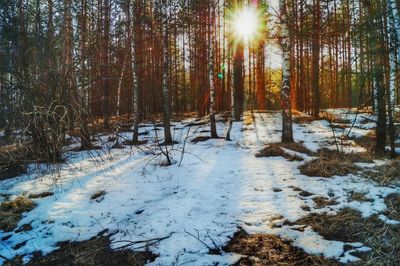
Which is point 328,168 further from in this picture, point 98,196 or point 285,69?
point 98,196

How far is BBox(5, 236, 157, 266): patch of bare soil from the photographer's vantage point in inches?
204

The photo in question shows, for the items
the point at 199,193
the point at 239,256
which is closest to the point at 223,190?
the point at 199,193

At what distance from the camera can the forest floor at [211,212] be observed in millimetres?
5043

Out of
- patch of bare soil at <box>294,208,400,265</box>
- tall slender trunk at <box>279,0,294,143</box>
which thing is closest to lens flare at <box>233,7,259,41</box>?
tall slender trunk at <box>279,0,294,143</box>

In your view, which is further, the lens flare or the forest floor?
the lens flare

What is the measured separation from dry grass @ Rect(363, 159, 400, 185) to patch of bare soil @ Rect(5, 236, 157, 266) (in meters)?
5.06

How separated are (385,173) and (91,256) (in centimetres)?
634

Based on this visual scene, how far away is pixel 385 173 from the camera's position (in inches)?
296

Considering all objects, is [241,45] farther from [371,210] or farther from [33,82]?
[33,82]

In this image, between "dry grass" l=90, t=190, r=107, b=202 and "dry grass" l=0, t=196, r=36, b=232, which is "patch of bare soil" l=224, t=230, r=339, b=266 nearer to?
"dry grass" l=90, t=190, r=107, b=202

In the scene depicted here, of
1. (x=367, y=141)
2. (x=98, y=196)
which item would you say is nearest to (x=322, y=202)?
(x=98, y=196)

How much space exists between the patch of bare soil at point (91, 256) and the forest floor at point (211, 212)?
19 mm

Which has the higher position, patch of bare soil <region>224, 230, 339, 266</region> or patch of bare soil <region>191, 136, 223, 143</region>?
patch of bare soil <region>191, 136, 223, 143</region>

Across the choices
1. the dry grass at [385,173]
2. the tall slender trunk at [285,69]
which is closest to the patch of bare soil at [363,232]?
the dry grass at [385,173]
